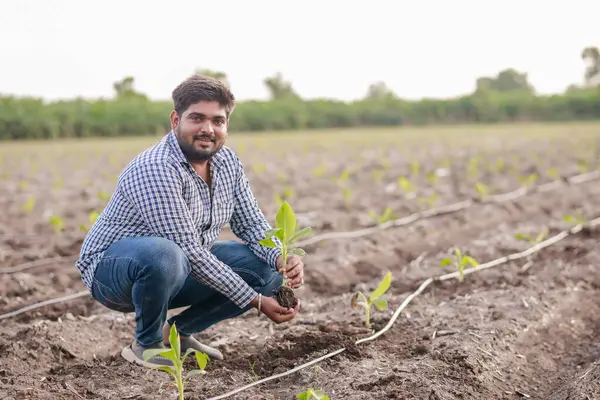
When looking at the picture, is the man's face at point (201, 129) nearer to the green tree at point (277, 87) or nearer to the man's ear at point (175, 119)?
the man's ear at point (175, 119)

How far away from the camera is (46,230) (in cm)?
664

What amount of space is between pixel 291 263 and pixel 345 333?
1.66 ft

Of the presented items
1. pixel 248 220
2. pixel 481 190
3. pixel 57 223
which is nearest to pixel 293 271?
pixel 248 220

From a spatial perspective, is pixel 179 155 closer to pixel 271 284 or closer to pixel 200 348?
pixel 271 284

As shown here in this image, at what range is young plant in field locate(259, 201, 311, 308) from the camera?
292 centimetres

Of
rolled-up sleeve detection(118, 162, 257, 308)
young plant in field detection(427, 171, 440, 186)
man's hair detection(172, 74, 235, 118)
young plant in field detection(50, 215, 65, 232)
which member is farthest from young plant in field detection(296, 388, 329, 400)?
young plant in field detection(427, 171, 440, 186)

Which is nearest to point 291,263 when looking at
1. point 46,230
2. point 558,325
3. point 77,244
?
point 558,325

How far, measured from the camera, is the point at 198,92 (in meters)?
2.93

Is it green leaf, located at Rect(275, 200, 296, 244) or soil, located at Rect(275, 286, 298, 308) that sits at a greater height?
green leaf, located at Rect(275, 200, 296, 244)

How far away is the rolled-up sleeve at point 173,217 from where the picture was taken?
285cm

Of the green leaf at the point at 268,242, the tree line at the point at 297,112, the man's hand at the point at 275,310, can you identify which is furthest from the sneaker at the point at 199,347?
the tree line at the point at 297,112

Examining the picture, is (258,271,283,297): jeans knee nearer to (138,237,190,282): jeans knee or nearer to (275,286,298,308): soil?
(275,286,298,308): soil

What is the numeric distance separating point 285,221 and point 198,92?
25.4 inches

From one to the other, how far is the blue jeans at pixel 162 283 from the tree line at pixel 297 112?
24818 mm
